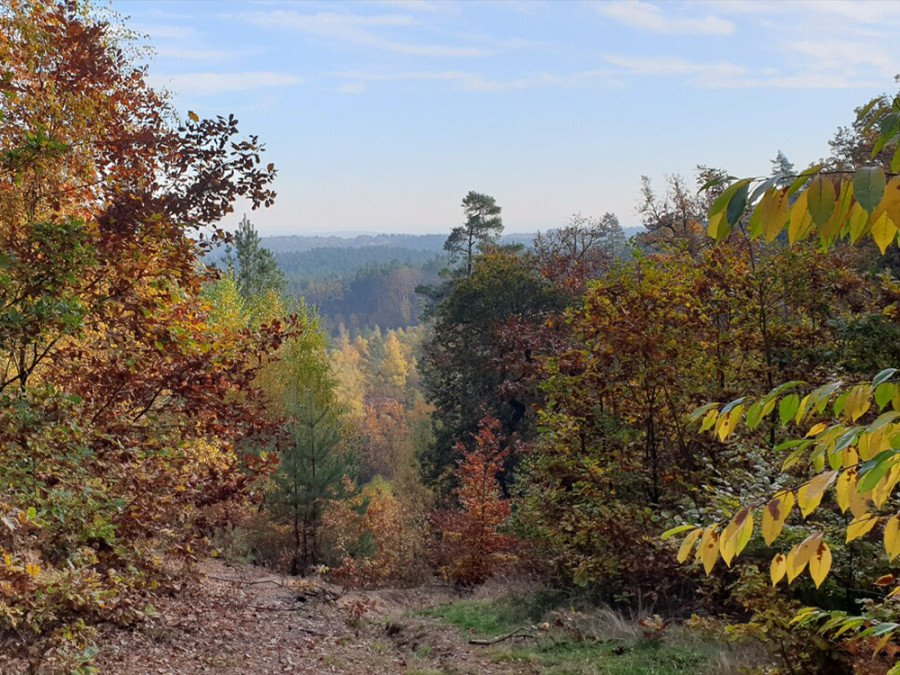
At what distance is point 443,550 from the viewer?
52.4 feet

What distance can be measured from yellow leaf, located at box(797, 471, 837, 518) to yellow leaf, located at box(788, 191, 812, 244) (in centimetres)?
46

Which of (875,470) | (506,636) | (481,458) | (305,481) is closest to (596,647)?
(506,636)

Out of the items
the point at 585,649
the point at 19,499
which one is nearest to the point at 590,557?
the point at 585,649

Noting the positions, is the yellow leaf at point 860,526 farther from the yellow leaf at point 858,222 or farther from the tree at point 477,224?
the tree at point 477,224

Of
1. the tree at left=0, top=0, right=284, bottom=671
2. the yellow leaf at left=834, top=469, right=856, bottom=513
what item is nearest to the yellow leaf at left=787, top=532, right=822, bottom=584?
the yellow leaf at left=834, top=469, right=856, bottom=513

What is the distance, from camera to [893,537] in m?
1.41

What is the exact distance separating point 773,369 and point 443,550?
9.83m

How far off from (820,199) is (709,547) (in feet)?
2.31

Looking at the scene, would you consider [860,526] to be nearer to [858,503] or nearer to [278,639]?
[858,503]

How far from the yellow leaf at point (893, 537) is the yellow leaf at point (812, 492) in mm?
253

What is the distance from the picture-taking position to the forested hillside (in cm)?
165

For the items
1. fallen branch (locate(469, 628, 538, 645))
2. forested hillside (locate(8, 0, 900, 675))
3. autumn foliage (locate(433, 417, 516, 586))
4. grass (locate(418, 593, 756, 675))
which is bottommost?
autumn foliage (locate(433, 417, 516, 586))

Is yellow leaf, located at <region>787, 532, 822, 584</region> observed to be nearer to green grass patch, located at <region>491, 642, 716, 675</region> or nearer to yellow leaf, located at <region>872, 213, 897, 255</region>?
yellow leaf, located at <region>872, 213, 897, 255</region>

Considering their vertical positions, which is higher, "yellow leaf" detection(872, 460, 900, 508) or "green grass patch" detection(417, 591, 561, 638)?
"yellow leaf" detection(872, 460, 900, 508)
